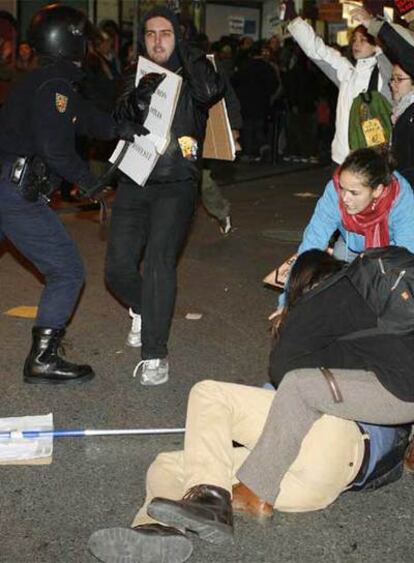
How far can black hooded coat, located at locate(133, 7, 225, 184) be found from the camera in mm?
5094

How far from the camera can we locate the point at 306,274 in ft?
12.6

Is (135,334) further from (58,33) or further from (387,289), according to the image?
(387,289)

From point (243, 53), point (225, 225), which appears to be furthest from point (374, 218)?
point (243, 53)

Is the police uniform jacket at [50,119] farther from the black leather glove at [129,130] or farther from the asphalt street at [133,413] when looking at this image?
the asphalt street at [133,413]

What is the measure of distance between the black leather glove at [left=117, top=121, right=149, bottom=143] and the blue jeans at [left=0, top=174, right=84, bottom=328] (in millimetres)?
527

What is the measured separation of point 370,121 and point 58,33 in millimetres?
2180

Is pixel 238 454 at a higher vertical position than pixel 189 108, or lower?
lower

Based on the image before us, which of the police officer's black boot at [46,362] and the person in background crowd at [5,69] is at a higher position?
the person in background crowd at [5,69]

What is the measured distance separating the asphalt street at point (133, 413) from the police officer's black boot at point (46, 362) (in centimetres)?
7

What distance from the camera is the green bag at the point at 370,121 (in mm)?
6090

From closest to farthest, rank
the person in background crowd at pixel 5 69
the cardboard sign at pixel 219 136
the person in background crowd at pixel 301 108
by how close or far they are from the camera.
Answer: the cardboard sign at pixel 219 136, the person in background crowd at pixel 5 69, the person in background crowd at pixel 301 108

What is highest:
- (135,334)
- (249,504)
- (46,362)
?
(249,504)

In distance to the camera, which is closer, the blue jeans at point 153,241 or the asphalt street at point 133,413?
the asphalt street at point 133,413

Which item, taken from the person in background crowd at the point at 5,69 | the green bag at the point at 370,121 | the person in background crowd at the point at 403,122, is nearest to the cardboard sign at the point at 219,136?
the person in background crowd at the point at 403,122
